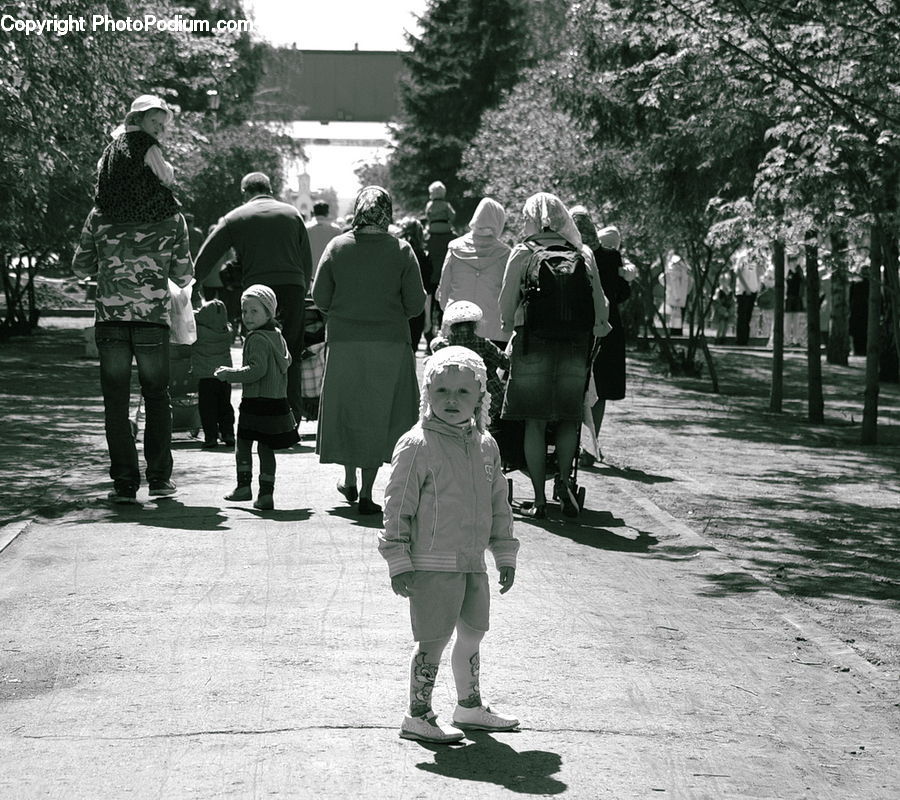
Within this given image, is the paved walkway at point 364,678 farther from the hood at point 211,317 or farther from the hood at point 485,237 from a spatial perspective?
the hood at point 211,317

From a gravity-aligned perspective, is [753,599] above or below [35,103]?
below

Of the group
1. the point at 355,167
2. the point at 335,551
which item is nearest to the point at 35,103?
the point at 335,551

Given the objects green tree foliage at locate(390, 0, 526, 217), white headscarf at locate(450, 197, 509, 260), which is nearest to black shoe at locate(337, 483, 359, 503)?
white headscarf at locate(450, 197, 509, 260)

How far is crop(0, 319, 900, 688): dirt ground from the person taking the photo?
8234mm

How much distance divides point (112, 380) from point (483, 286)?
9.49 ft

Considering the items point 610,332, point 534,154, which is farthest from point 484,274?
→ point 534,154

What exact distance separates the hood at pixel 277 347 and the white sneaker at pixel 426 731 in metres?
4.75

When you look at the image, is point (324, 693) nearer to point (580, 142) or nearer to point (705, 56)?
point (705, 56)

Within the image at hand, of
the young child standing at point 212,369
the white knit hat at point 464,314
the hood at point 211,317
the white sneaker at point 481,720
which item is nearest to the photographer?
the white sneaker at point 481,720

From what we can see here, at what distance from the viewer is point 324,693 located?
5.54 meters

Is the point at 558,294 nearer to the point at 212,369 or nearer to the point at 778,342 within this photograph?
the point at 212,369

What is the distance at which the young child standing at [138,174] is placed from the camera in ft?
30.2

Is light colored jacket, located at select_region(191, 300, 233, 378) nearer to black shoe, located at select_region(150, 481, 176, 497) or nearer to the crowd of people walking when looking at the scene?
the crowd of people walking

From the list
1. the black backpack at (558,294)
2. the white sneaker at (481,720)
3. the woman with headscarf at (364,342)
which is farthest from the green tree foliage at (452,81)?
the white sneaker at (481,720)
